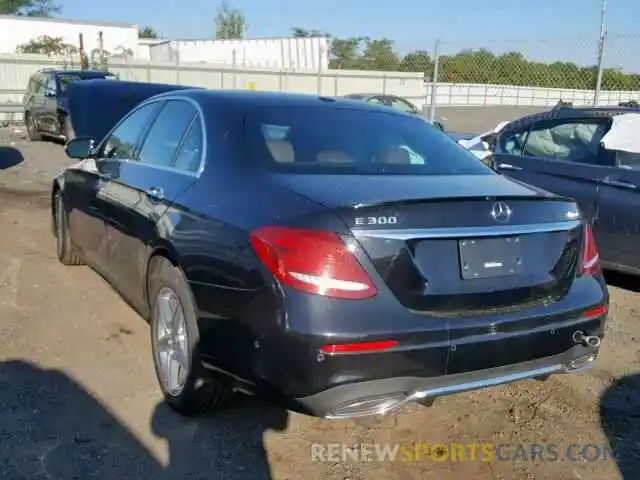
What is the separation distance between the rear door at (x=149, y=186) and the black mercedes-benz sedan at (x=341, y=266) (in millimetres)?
19

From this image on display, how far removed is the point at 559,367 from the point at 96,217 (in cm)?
316

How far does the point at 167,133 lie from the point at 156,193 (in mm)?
493

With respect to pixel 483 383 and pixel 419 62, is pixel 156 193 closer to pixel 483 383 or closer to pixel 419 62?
pixel 483 383

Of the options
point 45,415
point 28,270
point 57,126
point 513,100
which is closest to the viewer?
point 45,415

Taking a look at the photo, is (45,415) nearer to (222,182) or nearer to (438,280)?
(222,182)

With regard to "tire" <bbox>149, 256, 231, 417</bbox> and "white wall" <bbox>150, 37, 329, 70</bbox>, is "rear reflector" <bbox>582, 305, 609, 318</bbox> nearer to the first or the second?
"tire" <bbox>149, 256, 231, 417</bbox>

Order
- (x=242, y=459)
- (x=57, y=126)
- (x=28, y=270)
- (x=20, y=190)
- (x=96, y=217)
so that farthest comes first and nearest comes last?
(x=57, y=126) → (x=20, y=190) → (x=28, y=270) → (x=96, y=217) → (x=242, y=459)

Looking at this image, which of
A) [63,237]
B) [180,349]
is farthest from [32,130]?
[180,349]

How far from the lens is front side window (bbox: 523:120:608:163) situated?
19.9 feet

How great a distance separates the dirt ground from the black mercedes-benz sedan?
259 millimetres

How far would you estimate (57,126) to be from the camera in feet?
51.2

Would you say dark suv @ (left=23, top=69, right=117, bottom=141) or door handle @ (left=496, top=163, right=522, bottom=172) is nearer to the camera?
door handle @ (left=496, top=163, right=522, bottom=172)

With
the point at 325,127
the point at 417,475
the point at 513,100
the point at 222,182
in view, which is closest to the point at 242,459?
the point at 417,475

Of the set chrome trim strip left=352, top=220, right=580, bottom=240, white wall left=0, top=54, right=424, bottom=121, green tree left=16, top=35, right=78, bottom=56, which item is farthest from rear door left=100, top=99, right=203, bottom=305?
green tree left=16, top=35, right=78, bottom=56
